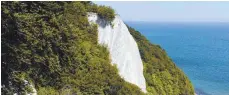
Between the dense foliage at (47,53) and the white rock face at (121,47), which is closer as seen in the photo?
the dense foliage at (47,53)

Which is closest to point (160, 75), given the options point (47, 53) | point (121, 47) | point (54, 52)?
point (121, 47)

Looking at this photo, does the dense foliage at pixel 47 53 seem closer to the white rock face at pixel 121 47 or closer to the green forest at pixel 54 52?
the green forest at pixel 54 52

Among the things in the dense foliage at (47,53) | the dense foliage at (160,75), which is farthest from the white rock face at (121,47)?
the dense foliage at (160,75)

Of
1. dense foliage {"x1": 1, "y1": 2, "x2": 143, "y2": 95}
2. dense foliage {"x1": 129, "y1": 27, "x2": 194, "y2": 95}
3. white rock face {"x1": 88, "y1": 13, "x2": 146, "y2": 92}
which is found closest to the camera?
dense foliage {"x1": 1, "y1": 2, "x2": 143, "y2": 95}

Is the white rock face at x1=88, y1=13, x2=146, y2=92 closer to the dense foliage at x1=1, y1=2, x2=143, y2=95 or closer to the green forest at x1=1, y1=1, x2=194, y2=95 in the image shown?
the green forest at x1=1, y1=1, x2=194, y2=95

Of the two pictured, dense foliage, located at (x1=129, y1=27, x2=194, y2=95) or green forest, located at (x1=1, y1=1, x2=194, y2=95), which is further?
dense foliage, located at (x1=129, y1=27, x2=194, y2=95)

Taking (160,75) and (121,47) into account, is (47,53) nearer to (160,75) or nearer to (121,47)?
(121,47)

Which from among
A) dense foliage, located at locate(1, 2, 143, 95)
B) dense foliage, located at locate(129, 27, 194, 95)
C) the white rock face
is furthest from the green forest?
dense foliage, located at locate(129, 27, 194, 95)

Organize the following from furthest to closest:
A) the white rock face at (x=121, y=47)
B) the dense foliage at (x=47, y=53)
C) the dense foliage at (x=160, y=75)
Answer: the dense foliage at (x=160, y=75) → the white rock face at (x=121, y=47) → the dense foliage at (x=47, y=53)
